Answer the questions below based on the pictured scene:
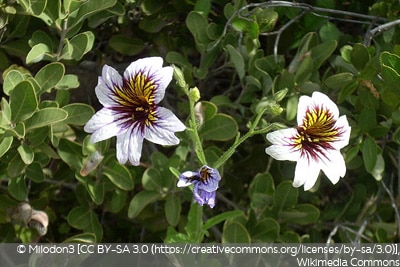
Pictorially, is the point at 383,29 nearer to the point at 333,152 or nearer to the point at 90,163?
the point at 333,152

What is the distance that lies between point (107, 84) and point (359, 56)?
24.0 inches

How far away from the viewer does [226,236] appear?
64.2 inches

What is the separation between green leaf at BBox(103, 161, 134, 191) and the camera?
5.28 ft

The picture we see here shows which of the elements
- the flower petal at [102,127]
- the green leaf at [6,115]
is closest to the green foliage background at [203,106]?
the green leaf at [6,115]

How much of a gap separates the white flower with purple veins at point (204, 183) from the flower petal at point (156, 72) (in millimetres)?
172

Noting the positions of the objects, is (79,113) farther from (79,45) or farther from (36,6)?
(36,6)

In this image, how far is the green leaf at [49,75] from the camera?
1.45 metres

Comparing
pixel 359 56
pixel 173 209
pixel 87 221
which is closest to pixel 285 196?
pixel 173 209

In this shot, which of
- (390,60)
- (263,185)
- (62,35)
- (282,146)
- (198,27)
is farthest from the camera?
(263,185)

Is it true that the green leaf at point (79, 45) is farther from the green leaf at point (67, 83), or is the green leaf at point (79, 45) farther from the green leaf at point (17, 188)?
the green leaf at point (17, 188)

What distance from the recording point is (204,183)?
1291 mm

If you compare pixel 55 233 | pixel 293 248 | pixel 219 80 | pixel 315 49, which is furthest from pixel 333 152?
pixel 55 233

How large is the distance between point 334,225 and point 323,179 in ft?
0.44

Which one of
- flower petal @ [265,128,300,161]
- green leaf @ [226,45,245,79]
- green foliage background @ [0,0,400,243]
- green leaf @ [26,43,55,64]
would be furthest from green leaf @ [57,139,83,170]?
flower petal @ [265,128,300,161]
